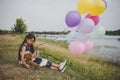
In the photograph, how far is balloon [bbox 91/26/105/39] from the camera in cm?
418

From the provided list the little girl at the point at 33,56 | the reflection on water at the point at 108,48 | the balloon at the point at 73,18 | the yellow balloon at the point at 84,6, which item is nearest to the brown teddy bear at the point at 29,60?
the little girl at the point at 33,56

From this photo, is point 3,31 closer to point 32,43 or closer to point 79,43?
point 32,43

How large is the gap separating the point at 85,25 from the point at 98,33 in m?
0.27

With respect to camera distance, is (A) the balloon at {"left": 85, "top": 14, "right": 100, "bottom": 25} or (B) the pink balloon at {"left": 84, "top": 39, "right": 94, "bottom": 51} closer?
(A) the balloon at {"left": 85, "top": 14, "right": 100, "bottom": 25}

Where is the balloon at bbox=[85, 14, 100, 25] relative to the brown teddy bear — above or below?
above

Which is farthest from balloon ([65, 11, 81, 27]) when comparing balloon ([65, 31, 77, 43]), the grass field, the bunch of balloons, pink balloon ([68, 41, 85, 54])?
the grass field

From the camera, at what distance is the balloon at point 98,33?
418cm

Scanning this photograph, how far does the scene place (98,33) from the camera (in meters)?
4.18

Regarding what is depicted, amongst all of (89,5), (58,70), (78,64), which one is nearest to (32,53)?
(58,70)

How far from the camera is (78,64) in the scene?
14.8ft

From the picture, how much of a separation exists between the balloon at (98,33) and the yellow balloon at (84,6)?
330 millimetres

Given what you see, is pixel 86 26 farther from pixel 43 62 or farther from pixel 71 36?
pixel 43 62

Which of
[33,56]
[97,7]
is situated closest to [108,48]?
[97,7]

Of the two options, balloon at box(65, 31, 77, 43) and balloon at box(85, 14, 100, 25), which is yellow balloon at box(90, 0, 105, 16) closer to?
balloon at box(85, 14, 100, 25)
